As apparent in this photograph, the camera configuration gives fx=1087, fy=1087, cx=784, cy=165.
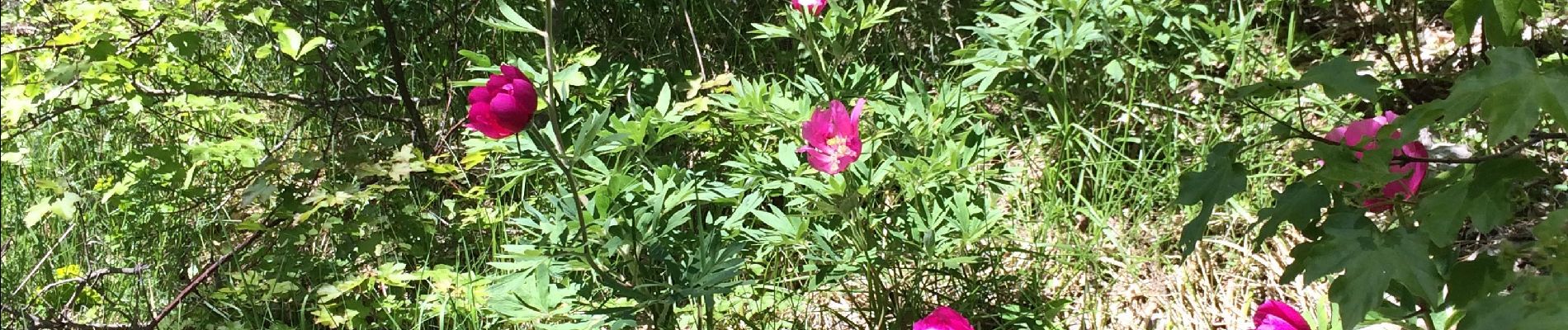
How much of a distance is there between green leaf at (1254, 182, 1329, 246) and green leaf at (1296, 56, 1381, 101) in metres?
0.10

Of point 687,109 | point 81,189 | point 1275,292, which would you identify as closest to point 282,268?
point 687,109

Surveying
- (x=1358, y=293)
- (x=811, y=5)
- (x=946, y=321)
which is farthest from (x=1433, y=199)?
(x=811, y=5)

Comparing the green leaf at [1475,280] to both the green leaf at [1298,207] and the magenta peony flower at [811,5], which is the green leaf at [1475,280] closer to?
the green leaf at [1298,207]

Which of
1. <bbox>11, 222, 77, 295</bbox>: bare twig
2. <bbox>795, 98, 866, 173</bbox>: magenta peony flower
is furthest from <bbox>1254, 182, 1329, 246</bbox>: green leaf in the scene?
<bbox>11, 222, 77, 295</bbox>: bare twig

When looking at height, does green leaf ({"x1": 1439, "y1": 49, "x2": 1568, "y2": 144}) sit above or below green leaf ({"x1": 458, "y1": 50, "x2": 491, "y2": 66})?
above

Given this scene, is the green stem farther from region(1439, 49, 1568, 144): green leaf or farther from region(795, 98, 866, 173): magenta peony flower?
region(1439, 49, 1568, 144): green leaf

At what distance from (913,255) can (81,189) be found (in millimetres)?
1996

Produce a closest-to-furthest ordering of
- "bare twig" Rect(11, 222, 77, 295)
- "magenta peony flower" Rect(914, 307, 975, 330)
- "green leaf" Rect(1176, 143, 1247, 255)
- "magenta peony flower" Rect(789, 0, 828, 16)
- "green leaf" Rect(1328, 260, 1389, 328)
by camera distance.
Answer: "green leaf" Rect(1328, 260, 1389, 328) → "green leaf" Rect(1176, 143, 1247, 255) → "magenta peony flower" Rect(914, 307, 975, 330) → "magenta peony flower" Rect(789, 0, 828, 16) → "bare twig" Rect(11, 222, 77, 295)

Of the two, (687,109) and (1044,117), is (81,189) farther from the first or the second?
(1044,117)

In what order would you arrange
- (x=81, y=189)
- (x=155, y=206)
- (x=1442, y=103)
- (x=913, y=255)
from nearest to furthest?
(x=1442, y=103) → (x=913, y=255) → (x=155, y=206) → (x=81, y=189)

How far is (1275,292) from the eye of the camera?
1.75m

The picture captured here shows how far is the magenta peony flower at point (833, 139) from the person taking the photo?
1454 mm

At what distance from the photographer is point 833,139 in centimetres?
146

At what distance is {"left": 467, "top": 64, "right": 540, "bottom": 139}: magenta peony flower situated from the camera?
1.15 meters
